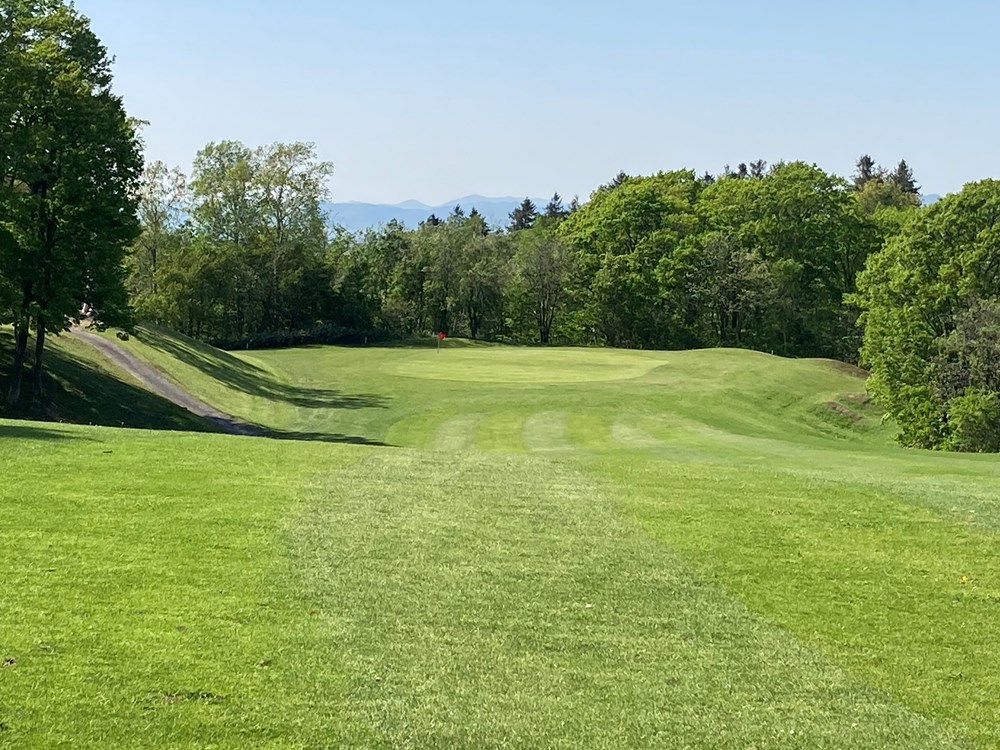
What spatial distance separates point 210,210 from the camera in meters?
82.9

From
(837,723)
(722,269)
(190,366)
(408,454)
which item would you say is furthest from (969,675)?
(722,269)

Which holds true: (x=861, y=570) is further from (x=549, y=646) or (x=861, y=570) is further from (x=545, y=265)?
(x=545, y=265)

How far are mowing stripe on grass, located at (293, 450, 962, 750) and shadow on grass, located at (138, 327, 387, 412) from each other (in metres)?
32.3

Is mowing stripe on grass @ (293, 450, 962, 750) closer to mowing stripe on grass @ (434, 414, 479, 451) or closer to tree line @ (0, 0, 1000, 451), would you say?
mowing stripe on grass @ (434, 414, 479, 451)

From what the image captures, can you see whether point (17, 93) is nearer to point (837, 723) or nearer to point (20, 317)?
point (20, 317)

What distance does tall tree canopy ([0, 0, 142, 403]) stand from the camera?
3148 cm

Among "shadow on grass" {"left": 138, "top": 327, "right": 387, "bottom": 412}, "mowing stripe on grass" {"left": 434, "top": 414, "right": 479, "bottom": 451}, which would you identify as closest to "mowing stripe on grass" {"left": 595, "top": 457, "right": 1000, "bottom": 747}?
"mowing stripe on grass" {"left": 434, "top": 414, "right": 479, "bottom": 451}

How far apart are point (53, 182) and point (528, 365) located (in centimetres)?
3343

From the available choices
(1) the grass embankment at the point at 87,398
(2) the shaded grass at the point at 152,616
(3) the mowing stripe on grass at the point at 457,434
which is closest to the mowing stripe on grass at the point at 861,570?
(2) the shaded grass at the point at 152,616

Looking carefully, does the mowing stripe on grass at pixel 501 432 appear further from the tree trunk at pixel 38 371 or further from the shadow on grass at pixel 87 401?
the tree trunk at pixel 38 371

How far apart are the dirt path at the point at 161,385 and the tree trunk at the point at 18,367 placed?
7666mm

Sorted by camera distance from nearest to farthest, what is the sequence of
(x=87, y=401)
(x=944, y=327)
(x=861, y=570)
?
1. (x=861, y=570)
2. (x=87, y=401)
3. (x=944, y=327)

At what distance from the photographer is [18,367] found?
33.0 meters

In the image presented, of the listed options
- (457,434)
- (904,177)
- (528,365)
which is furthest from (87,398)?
(904,177)
